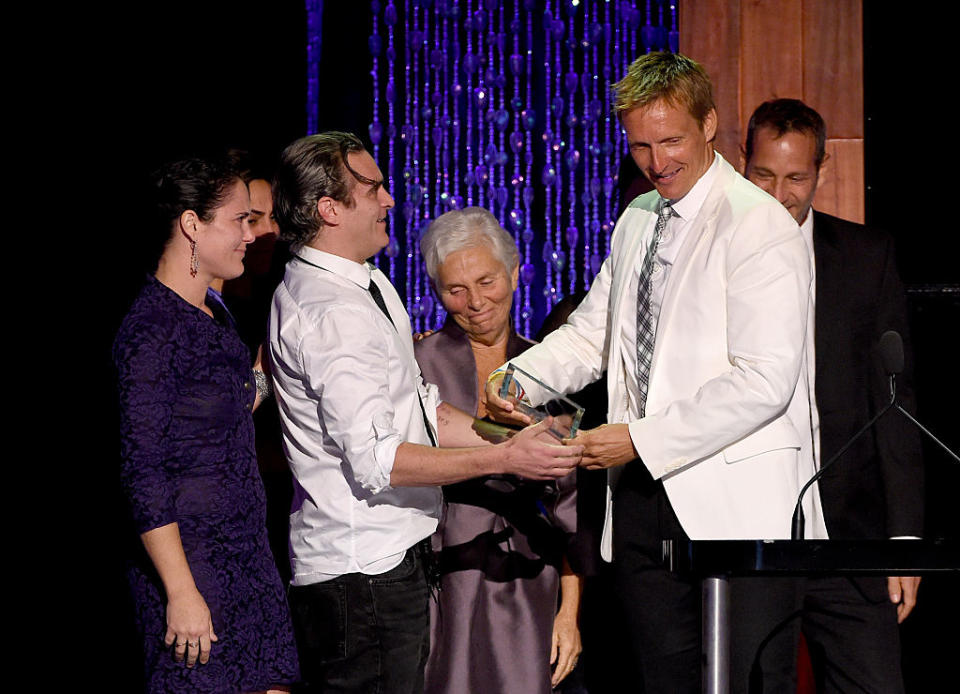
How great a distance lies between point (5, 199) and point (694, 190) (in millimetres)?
1990

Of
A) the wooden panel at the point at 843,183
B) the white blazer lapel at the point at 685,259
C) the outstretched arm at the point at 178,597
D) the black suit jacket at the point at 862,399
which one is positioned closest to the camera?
the outstretched arm at the point at 178,597

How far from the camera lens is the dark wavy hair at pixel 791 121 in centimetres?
274

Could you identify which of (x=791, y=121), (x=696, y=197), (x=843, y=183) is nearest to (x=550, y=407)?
(x=696, y=197)

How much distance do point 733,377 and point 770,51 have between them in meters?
1.56

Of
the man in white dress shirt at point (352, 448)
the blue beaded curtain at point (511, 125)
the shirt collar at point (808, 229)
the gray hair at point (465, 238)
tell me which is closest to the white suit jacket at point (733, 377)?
the man in white dress shirt at point (352, 448)

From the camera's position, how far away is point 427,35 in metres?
5.00

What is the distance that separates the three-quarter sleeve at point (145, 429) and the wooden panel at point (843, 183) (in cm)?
200

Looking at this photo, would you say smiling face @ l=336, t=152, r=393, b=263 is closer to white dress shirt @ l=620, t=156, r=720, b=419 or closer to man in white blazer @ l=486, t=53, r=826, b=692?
man in white blazer @ l=486, t=53, r=826, b=692

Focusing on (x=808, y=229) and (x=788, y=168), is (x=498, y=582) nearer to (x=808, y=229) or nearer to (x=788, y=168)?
(x=808, y=229)

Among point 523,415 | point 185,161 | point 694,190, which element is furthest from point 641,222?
point 185,161

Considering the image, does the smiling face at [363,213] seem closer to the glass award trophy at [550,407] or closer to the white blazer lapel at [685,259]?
the glass award trophy at [550,407]

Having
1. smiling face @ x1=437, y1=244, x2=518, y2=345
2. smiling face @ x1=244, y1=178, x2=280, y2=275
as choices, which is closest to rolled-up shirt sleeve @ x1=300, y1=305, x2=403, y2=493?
smiling face @ x1=437, y1=244, x2=518, y2=345

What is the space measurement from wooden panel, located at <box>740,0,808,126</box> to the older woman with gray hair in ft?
3.28

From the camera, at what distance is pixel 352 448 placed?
7.06 ft
